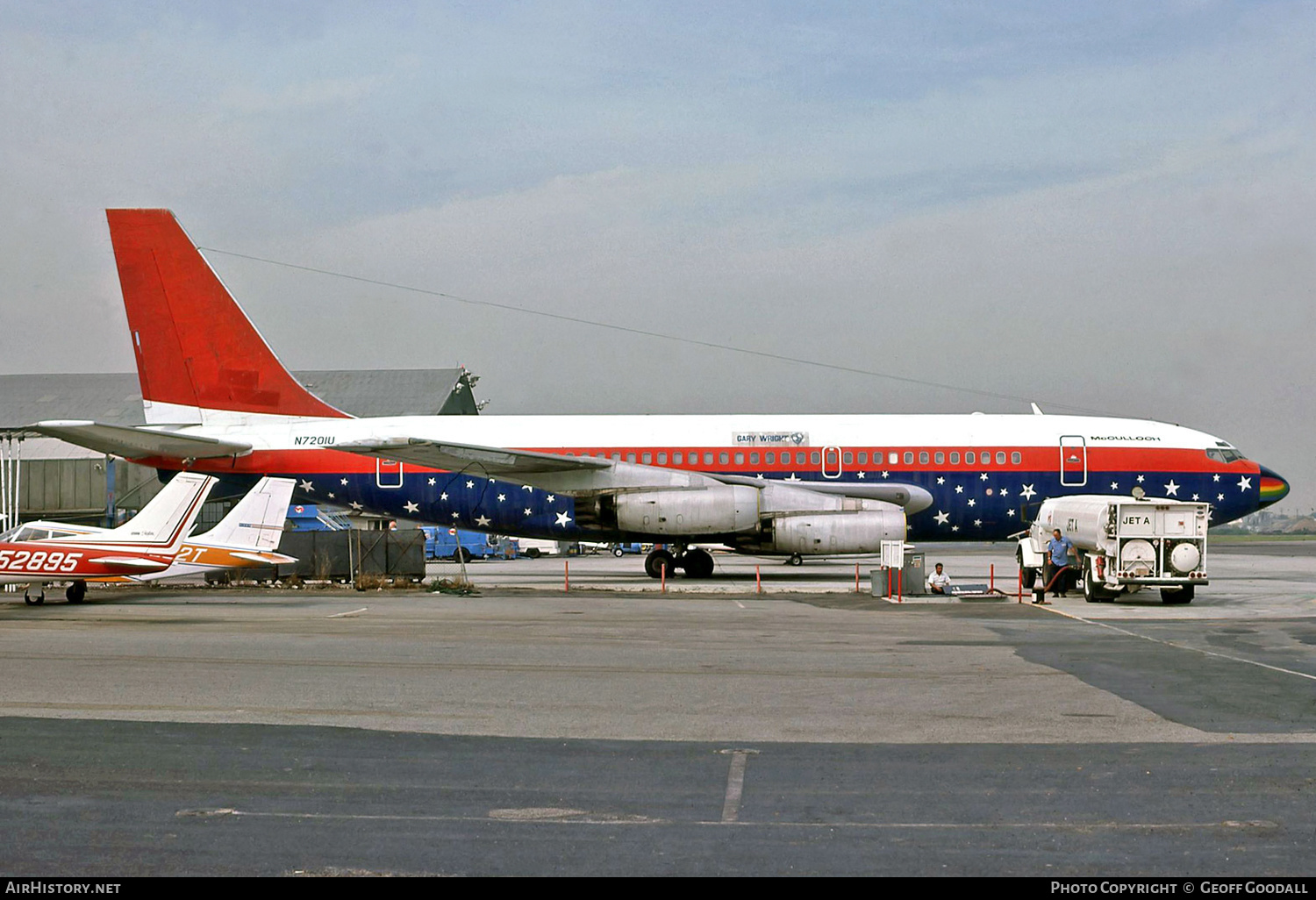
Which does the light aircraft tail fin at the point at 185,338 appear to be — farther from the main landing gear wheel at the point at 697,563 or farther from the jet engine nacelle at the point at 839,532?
the jet engine nacelle at the point at 839,532

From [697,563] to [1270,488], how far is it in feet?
53.9

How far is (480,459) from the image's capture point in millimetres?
29141

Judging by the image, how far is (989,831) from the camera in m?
6.77

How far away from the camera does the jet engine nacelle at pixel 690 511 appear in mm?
29609

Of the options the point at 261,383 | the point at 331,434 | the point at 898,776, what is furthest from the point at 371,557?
the point at 898,776

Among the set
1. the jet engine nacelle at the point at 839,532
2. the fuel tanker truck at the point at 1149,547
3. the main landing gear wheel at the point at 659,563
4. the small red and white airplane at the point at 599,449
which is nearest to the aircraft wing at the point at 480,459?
the small red and white airplane at the point at 599,449

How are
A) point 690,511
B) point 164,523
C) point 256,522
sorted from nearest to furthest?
1. point 164,523
2. point 256,522
3. point 690,511

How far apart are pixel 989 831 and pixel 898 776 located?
5.21ft

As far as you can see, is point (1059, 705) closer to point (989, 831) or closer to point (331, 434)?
point (989, 831)

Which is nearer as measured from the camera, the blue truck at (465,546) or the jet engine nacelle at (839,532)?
the jet engine nacelle at (839,532)

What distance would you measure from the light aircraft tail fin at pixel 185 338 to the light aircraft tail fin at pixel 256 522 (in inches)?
341

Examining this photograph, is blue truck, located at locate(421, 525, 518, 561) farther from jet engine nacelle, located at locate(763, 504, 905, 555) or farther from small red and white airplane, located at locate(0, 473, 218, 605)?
small red and white airplane, located at locate(0, 473, 218, 605)

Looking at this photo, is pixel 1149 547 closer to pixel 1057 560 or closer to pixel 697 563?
pixel 1057 560

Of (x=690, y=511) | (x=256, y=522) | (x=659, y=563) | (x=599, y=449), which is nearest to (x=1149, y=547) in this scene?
(x=690, y=511)
